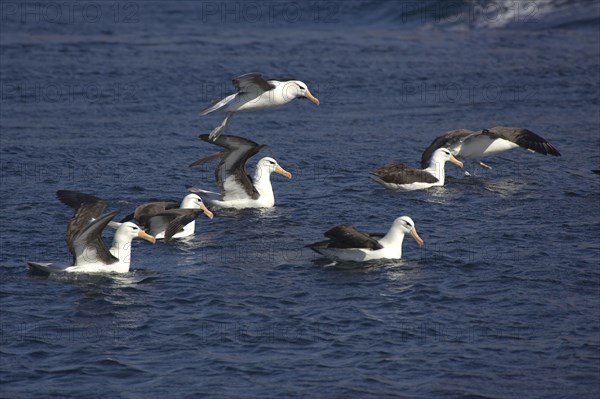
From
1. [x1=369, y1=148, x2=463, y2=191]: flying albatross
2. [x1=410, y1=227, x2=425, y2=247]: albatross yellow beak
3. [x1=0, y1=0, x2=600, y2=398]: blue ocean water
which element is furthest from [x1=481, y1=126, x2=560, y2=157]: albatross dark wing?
[x1=410, y1=227, x2=425, y2=247]: albatross yellow beak

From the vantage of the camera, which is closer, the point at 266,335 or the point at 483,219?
the point at 266,335

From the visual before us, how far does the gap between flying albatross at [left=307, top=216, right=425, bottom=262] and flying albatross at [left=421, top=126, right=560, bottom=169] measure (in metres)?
4.88

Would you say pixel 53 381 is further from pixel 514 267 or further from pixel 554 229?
pixel 554 229

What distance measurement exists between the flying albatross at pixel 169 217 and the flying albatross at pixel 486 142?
16.5 ft

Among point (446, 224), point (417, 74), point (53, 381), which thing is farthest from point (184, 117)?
point (53, 381)

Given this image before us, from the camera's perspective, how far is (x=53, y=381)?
1155 cm

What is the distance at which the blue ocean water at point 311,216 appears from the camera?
39.2 feet

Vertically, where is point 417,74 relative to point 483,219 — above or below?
above

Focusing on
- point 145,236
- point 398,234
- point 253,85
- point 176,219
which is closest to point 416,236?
point 398,234

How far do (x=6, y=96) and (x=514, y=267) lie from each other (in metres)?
15.1

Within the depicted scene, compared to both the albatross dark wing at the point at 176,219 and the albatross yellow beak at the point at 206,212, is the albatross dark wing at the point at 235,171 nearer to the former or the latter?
the albatross yellow beak at the point at 206,212

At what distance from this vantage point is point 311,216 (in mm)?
17781

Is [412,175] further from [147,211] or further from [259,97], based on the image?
[147,211]

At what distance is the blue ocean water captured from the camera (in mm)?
11938
